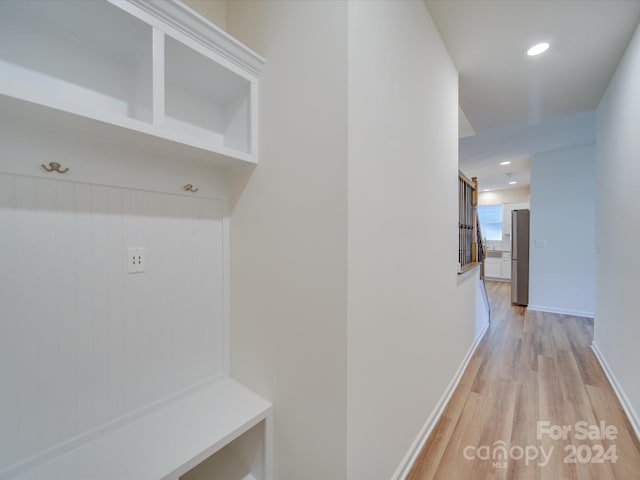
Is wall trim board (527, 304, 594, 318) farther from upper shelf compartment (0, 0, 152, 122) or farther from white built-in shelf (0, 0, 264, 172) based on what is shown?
upper shelf compartment (0, 0, 152, 122)

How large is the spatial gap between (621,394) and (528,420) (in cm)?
90

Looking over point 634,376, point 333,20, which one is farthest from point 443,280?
point 333,20

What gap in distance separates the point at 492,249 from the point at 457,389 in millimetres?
6814

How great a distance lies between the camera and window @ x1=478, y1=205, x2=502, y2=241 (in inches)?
312

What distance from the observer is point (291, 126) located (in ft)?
3.94

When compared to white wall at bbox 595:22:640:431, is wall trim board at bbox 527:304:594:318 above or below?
below

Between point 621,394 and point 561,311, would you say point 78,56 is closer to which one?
point 621,394

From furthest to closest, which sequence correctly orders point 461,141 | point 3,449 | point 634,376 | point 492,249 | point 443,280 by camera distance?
1. point 492,249
2. point 461,141
3. point 443,280
4. point 634,376
5. point 3,449

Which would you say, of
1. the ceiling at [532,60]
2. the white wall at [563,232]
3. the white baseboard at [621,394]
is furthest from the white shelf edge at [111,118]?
the white wall at [563,232]

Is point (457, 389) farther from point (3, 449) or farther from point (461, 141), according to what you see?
point (461, 141)

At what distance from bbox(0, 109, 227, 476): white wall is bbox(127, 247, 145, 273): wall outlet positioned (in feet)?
0.08

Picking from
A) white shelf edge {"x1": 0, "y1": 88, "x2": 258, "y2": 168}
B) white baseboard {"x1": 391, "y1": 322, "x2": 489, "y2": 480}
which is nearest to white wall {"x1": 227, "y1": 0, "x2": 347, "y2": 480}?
white shelf edge {"x1": 0, "y1": 88, "x2": 258, "y2": 168}

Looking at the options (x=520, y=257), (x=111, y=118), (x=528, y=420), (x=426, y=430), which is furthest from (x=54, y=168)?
(x=520, y=257)

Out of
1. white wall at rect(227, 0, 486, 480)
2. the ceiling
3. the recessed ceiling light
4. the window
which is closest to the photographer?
white wall at rect(227, 0, 486, 480)
